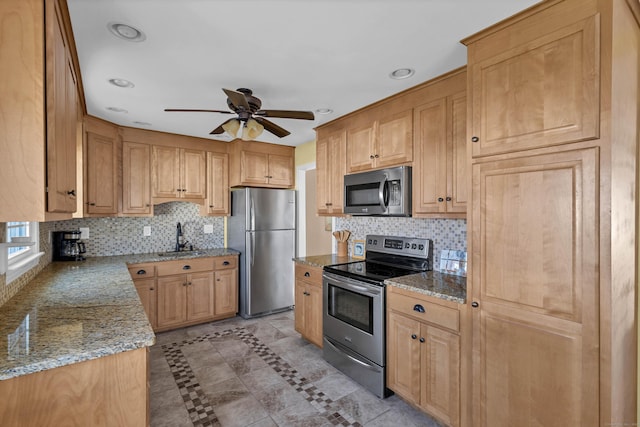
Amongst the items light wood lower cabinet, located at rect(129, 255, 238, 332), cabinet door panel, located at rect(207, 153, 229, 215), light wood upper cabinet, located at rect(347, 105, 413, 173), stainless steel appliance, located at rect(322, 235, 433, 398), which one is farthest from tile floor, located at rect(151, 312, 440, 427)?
light wood upper cabinet, located at rect(347, 105, 413, 173)

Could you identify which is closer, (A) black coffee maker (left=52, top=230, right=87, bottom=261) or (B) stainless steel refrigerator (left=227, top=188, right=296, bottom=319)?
(A) black coffee maker (left=52, top=230, right=87, bottom=261)

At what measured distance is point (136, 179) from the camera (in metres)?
3.67

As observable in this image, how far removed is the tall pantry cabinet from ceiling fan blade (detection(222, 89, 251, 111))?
1369 millimetres

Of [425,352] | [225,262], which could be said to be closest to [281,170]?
[225,262]

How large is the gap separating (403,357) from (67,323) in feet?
6.42

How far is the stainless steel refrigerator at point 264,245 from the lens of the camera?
4105 mm

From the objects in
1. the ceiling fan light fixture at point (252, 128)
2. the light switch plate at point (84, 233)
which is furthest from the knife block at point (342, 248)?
the light switch plate at point (84, 233)

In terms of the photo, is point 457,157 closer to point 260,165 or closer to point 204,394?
point 204,394

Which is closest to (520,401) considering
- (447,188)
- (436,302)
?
(436,302)

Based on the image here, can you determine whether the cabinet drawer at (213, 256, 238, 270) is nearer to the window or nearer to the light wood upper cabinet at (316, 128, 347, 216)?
the light wood upper cabinet at (316, 128, 347, 216)

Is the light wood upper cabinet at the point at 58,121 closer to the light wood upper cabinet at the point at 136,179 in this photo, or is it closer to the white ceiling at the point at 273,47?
the white ceiling at the point at 273,47

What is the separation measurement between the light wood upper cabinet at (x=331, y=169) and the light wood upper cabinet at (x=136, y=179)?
2049mm

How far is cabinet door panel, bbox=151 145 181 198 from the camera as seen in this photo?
12.4 ft

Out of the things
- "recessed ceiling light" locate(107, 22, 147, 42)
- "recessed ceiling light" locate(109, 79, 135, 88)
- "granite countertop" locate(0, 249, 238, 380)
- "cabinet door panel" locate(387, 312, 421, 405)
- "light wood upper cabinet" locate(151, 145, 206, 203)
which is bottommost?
"cabinet door panel" locate(387, 312, 421, 405)
